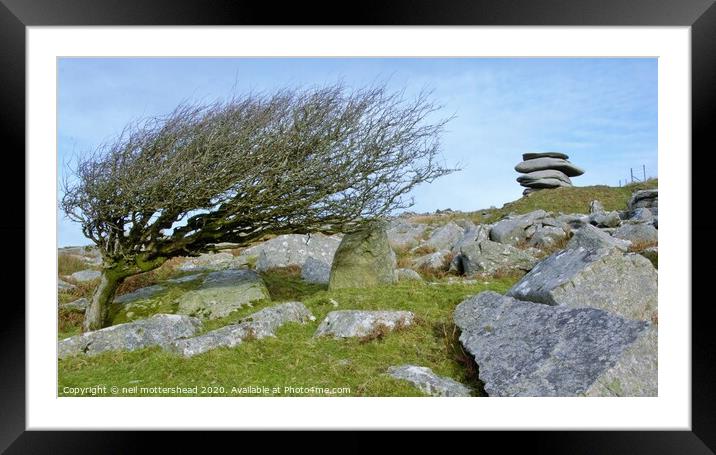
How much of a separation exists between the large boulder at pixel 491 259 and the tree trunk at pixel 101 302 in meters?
9.71

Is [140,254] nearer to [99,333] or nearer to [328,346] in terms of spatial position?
[99,333]

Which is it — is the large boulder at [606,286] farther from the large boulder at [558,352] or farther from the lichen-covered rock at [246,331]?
the lichen-covered rock at [246,331]

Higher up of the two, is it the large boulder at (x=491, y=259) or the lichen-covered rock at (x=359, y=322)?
the large boulder at (x=491, y=259)

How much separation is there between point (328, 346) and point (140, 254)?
5807 millimetres

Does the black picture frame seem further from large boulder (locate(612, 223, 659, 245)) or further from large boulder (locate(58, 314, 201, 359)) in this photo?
large boulder (locate(612, 223, 659, 245))

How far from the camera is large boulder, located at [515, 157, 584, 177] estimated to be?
36.1 meters

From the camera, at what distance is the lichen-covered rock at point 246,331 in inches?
342

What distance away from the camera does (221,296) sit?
1255 cm

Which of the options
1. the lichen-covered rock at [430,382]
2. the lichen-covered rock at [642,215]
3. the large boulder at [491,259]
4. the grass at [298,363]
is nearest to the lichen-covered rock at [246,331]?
the grass at [298,363]

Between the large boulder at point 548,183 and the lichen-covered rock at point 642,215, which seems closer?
the lichen-covered rock at point 642,215

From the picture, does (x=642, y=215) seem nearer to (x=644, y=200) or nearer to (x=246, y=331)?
(x=644, y=200)

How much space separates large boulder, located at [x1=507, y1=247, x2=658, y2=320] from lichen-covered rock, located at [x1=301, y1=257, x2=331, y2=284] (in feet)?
26.0

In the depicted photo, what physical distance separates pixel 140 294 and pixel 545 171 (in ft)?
98.1
